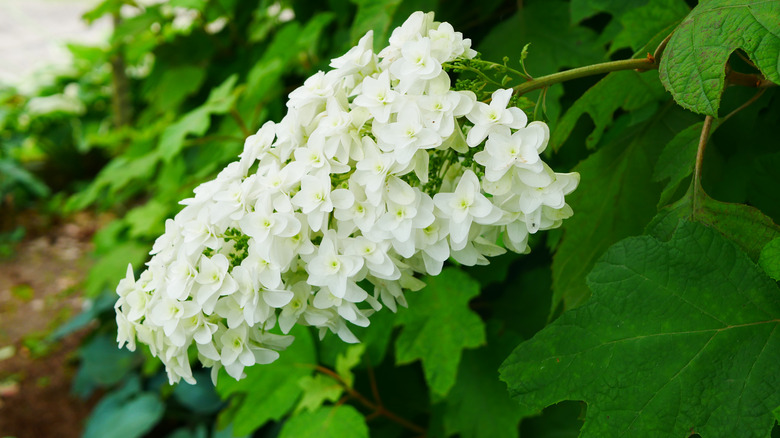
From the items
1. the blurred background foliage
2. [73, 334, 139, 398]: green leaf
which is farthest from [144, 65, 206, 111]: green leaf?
[73, 334, 139, 398]: green leaf

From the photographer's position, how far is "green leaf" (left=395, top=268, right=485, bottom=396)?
1417 mm

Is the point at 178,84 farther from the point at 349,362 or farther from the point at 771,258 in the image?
the point at 771,258

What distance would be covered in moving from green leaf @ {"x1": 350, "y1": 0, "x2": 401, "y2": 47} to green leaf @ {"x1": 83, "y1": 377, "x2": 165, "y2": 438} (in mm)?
1987

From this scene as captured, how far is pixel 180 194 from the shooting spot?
1.81m

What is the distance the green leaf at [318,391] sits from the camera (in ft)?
4.99

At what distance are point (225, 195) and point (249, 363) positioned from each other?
0.21 m

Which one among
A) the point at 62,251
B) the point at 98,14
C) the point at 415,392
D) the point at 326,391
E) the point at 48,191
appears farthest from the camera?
the point at 48,191

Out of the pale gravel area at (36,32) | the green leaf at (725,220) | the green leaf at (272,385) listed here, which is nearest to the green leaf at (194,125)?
the green leaf at (272,385)

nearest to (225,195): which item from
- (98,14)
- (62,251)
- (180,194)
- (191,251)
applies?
(191,251)

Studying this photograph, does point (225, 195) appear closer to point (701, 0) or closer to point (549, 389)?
point (549, 389)

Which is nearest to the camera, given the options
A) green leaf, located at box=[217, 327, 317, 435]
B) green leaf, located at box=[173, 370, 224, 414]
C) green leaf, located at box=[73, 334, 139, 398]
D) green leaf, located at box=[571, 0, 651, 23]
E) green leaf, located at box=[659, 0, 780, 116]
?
green leaf, located at box=[659, 0, 780, 116]

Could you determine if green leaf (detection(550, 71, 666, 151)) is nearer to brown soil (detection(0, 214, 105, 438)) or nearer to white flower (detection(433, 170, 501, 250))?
white flower (detection(433, 170, 501, 250))

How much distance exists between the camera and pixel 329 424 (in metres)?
1.51

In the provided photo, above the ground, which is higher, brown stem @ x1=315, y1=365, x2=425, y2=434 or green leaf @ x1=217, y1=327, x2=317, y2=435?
green leaf @ x1=217, y1=327, x2=317, y2=435
